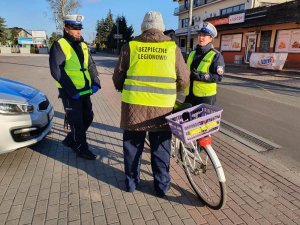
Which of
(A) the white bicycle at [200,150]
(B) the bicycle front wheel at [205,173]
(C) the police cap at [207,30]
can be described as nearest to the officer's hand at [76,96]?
(A) the white bicycle at [200,150]

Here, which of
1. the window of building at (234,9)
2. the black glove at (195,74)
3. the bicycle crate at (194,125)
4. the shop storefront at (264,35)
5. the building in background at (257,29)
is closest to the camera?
the bicycle crate at (194,125)

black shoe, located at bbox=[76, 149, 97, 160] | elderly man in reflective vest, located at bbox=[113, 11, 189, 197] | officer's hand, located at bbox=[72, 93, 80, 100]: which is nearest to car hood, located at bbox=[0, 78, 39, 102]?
officer's hand, located at bbox=[72, 93, 80, 100]

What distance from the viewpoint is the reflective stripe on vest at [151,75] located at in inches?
97.9

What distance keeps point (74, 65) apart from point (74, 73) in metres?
0.11

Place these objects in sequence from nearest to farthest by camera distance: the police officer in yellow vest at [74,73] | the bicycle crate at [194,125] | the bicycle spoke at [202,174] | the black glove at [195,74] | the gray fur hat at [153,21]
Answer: the bicycle crate at [194,125]
the gray fur hat at [153,21]
the bicycle spoke at [202,174]
the police officer in yellow vest at [74,73]
the black glove at [195,74]

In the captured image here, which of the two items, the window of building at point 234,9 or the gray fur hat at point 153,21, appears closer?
the gray fur hat at point 153,21

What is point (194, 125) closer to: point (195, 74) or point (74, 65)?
point (195, 74)

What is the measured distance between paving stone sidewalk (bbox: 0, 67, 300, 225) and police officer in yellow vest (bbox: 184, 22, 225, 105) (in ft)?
3.92

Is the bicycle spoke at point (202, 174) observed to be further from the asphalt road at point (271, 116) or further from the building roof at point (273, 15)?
the building roof at point (273, 15)

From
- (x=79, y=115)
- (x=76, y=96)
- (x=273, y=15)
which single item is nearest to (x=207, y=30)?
(x=76, y=96)

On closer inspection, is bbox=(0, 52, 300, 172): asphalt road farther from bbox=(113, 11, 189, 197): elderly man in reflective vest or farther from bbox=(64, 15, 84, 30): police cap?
bbox=(64, 15, 84, 30): police cap

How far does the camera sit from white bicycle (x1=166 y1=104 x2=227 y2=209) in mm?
2479

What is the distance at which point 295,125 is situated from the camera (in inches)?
237

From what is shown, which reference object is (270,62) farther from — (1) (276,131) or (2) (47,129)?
(2) (47,129)
